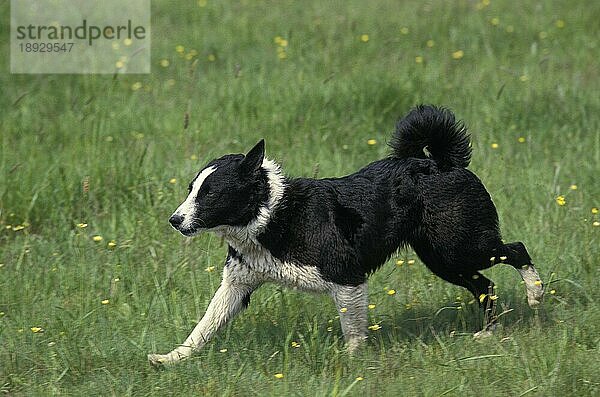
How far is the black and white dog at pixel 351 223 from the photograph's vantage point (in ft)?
15.9

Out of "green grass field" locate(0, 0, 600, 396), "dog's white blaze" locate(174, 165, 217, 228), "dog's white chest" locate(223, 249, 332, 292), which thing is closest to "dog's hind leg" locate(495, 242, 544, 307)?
"green grass field" locate(0, 0, 600, 396)

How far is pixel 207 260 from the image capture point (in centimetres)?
600

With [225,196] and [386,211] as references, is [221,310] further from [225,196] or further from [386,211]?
[386,211]

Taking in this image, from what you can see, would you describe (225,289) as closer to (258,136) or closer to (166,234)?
(166,234)

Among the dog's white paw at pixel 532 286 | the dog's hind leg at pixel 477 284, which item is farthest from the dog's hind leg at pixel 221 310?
the dog's white paw at pixel 532 286

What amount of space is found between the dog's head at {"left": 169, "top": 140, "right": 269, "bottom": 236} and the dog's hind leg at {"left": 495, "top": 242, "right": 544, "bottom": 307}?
132 cm

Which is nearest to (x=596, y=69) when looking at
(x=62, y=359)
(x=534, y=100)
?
(x=534, y=100)

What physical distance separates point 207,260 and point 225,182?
4.27 ft

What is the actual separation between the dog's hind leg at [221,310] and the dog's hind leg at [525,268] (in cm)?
131

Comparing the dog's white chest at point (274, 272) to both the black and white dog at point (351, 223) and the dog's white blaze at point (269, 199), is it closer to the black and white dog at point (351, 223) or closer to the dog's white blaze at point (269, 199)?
the black and white dog at point (351, 223)

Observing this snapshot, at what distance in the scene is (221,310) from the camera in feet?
16.6

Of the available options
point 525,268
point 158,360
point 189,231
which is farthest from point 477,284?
point 158,360

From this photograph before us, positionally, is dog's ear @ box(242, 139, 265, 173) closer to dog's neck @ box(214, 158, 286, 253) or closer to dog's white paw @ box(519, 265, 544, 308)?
dog's neck @ box(214, 158, 286, 253)

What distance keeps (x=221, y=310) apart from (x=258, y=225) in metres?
0.51
